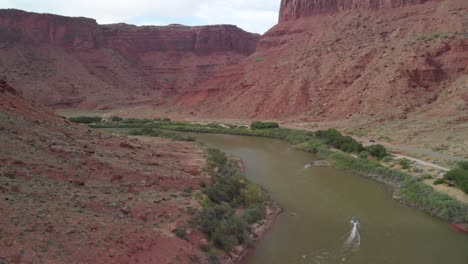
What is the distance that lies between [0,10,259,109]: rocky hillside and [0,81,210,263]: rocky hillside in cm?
5429

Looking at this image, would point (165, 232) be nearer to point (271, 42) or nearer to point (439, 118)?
point (439, 118)

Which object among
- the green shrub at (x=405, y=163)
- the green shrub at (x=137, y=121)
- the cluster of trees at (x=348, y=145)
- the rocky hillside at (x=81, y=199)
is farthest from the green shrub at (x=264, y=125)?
Result: the rocky hillside at (x=81, y=199)

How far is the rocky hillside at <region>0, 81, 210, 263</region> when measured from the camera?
1140cm

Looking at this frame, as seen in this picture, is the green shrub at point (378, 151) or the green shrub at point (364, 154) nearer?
the green shrub at point (378, 151)

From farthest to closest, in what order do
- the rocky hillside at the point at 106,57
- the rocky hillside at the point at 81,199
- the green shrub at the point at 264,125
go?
the rocky hillside at the point at 106,57
the green shrub at the point at 264,125
the rocky hillside at the point at 81,199

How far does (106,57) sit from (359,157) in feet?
231

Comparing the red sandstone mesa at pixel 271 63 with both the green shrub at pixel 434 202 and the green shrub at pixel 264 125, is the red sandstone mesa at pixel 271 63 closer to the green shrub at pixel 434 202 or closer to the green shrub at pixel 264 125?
the green shrub at pixel 264 125

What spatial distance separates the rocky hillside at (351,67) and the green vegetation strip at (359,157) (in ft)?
28.8

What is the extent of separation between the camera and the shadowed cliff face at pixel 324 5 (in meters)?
64.9

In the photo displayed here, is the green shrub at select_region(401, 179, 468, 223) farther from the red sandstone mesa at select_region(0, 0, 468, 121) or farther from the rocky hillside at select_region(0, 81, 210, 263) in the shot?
the red sandstone mesa at select_region(0, 0, 468, 121)

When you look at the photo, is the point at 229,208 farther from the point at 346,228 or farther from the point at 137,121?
the point at 137,121

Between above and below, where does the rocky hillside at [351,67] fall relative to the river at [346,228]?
above

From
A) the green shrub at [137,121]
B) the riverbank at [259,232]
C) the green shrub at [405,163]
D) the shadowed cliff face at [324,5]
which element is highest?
the shadowed cliff face at [324,5]

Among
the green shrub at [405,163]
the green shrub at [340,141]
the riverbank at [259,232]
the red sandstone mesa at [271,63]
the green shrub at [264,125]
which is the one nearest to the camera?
the riverbank at [259,232]
